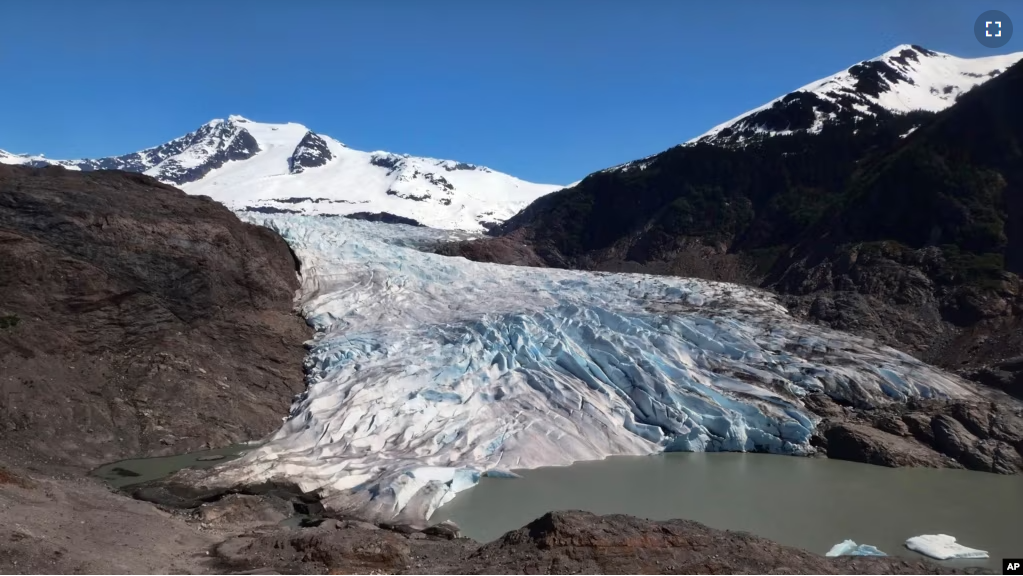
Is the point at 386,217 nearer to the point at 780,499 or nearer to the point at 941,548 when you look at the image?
the point at 780,499

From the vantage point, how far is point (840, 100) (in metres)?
50.8

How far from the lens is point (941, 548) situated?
891cm

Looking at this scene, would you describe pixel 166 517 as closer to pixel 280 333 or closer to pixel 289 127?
pixel 280 333

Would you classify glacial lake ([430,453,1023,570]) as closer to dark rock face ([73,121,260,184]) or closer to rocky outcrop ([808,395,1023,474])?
A: rocky outcrop ([808,395,1023,474])

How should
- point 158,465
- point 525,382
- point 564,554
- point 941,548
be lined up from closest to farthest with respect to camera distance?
point 564,554 < point 941,548 < point 158,465 < point 525,382

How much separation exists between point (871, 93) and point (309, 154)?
8709 cm

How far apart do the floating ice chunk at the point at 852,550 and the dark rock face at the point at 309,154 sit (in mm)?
110562

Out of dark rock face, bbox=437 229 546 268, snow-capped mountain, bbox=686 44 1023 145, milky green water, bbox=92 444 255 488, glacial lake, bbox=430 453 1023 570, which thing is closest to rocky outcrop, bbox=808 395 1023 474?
glacial lake, bbox=430 453 1023 570

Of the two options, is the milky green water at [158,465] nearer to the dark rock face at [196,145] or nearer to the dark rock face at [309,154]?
the dark rock face at [309,154]

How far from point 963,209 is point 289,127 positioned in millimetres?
137083

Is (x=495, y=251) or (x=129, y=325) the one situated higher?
(x=495, y=251)

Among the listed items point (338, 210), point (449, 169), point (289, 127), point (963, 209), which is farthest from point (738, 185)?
point (289, 127)

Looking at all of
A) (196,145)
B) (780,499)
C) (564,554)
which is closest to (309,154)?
(196,145)

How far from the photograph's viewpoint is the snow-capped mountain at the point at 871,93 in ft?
163
